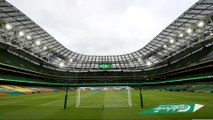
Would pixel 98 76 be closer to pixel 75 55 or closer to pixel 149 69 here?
pixel 75 55

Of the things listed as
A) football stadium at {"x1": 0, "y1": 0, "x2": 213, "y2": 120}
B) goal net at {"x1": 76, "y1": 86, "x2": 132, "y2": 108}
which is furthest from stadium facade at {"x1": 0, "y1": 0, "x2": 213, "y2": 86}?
goal net at {"x1": 76, "y1": 86, "x2": 132, "y2": 108}

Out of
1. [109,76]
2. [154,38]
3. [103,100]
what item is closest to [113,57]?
[109,76]

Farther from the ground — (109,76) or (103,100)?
(109,76)

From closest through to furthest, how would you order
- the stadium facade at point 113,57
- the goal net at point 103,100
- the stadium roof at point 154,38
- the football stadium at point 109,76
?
the football stadium at point 109,76 → the goal net at point 103,100 → the stadium roof at point 154,38 → the stadium facade at point 113,57

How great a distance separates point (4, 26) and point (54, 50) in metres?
20.8

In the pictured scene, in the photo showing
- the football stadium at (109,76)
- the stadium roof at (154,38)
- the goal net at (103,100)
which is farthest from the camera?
the stadium roof at (154,38)

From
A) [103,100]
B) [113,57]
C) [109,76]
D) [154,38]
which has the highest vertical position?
[154,38]

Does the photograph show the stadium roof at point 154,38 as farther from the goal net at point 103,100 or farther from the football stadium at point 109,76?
the goal net at point 103,100

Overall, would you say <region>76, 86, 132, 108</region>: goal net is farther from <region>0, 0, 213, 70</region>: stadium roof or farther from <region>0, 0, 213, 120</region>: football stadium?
<region>0, 0, 213, 70</region>: stadium roof

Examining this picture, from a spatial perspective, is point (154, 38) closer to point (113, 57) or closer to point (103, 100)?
point (113, 57)

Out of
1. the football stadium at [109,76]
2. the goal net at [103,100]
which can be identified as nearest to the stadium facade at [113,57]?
the football stadium at [109,76]

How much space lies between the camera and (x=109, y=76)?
256ft

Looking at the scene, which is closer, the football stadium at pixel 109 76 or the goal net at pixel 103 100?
the football stadium at pixel 109 76

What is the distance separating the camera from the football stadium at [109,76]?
9.28 m
